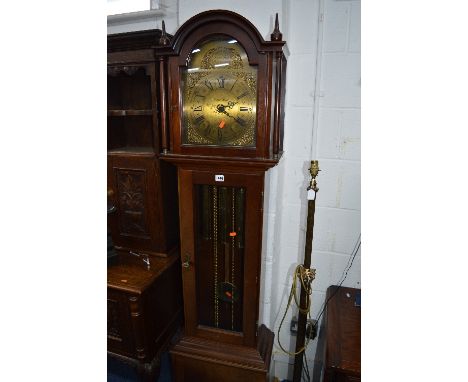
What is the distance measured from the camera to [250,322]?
58.8 inches

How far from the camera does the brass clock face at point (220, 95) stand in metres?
1.22

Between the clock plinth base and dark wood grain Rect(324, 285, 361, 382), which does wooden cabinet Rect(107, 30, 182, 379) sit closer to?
the clock plinth base

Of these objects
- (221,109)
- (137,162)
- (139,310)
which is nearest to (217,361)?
(139,310)

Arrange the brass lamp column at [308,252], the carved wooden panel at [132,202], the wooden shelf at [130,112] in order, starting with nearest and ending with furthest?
the brass lamp column at [308,252] < the wooden shelf at [130,112] < the carved wooden panel at [132,202]

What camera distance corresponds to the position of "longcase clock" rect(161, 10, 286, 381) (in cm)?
121

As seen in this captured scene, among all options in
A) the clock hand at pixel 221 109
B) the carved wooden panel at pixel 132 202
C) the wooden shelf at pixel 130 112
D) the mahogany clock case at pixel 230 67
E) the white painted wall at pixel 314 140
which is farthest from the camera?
the carved wooden panel at pixel 132 202

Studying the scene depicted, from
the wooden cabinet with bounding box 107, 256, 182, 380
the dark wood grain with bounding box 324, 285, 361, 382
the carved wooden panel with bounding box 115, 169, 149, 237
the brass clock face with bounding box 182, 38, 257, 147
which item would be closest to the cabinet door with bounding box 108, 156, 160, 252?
the carved wooden panel with bounding box 115, 169, 149, 237

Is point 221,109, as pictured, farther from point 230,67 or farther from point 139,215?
point 139,215

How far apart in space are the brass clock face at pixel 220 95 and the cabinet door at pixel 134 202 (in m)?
0.47

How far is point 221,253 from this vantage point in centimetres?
148

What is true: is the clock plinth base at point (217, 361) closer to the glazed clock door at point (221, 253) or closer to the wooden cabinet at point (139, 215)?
the glazed clock door at point (221, 253)

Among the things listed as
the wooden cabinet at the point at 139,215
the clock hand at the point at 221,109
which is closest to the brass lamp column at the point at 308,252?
the clock hand at the point at 221,109

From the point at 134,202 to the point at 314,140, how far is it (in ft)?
3.66
